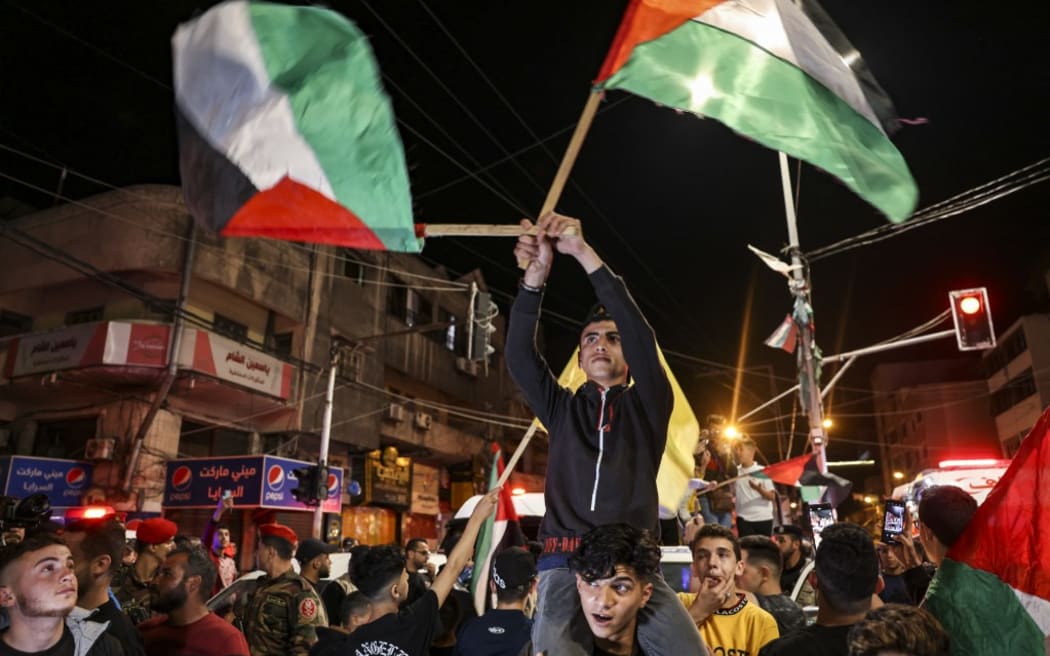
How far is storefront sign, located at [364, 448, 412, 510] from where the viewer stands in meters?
29.8

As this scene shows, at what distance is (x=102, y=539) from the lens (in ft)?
16.9

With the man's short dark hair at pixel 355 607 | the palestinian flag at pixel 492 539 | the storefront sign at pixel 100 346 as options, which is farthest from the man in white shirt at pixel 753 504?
A: the storefront sign at pixel 100 346

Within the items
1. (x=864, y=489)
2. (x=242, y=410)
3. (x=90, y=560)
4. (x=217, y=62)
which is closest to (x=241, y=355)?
(x=242, y=410)

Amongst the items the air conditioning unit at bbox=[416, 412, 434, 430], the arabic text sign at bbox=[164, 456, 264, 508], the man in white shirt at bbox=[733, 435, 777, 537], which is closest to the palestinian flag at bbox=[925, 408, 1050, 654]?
the man in white shirt at bbox=[733, 435, 777, 537]

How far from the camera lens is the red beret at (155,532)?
24.3ft

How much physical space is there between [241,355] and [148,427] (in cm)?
334

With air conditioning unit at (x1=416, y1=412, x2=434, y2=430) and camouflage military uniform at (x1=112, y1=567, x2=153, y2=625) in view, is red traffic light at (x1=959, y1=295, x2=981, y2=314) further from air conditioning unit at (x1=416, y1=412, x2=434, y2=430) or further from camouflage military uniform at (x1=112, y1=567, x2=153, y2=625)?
air conditioning unit at (x1=416, y1=412, x2=434, y2=430)

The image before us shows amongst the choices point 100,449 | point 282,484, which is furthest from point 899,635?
point 100,449

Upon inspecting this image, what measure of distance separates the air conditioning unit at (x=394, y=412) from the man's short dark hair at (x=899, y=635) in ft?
91.3

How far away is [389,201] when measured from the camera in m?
3.88

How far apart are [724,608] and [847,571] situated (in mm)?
1167

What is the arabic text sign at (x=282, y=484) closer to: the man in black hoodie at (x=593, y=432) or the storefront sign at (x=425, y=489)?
the storefront sign at (x=425, y=489)

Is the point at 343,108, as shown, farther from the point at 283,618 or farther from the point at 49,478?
the point at 49,478

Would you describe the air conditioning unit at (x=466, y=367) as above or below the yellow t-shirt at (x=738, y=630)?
above
